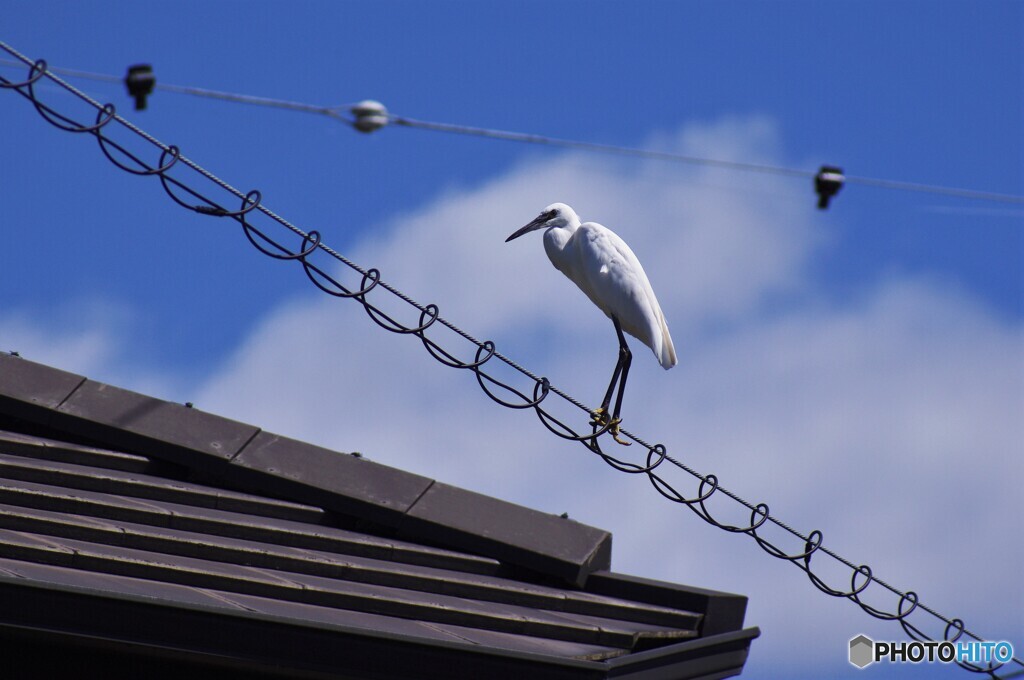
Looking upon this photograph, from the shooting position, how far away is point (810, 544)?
628 cm

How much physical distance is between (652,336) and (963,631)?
238 cm

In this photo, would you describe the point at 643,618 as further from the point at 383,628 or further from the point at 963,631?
the point at 963,631

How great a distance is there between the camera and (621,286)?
322 inches

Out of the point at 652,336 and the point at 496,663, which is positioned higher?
the point at 652,336

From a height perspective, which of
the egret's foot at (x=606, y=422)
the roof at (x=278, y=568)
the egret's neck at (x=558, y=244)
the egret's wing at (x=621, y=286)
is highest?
the egret's neck at (x=558, y=244)

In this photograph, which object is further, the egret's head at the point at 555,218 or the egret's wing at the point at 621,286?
the egret's head at the point at 555,218

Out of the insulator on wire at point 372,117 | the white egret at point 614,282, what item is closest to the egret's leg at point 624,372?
the white egret at point 614,282

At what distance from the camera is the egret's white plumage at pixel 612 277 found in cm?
803

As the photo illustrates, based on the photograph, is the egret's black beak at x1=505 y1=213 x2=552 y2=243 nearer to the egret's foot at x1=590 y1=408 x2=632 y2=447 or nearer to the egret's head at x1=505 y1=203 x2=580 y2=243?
the egret's head at x1=505 y1=203 x2=580 y2=243

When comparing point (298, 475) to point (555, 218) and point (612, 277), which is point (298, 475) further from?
point (555, 218)

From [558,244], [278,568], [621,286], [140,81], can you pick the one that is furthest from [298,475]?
[558,244]

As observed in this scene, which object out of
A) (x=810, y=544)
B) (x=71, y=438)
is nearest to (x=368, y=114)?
(x=71, y=438)

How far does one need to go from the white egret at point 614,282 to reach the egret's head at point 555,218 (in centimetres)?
1

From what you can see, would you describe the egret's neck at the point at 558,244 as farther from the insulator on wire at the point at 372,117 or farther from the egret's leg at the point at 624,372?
the insulator on wire at the point at 372,117
